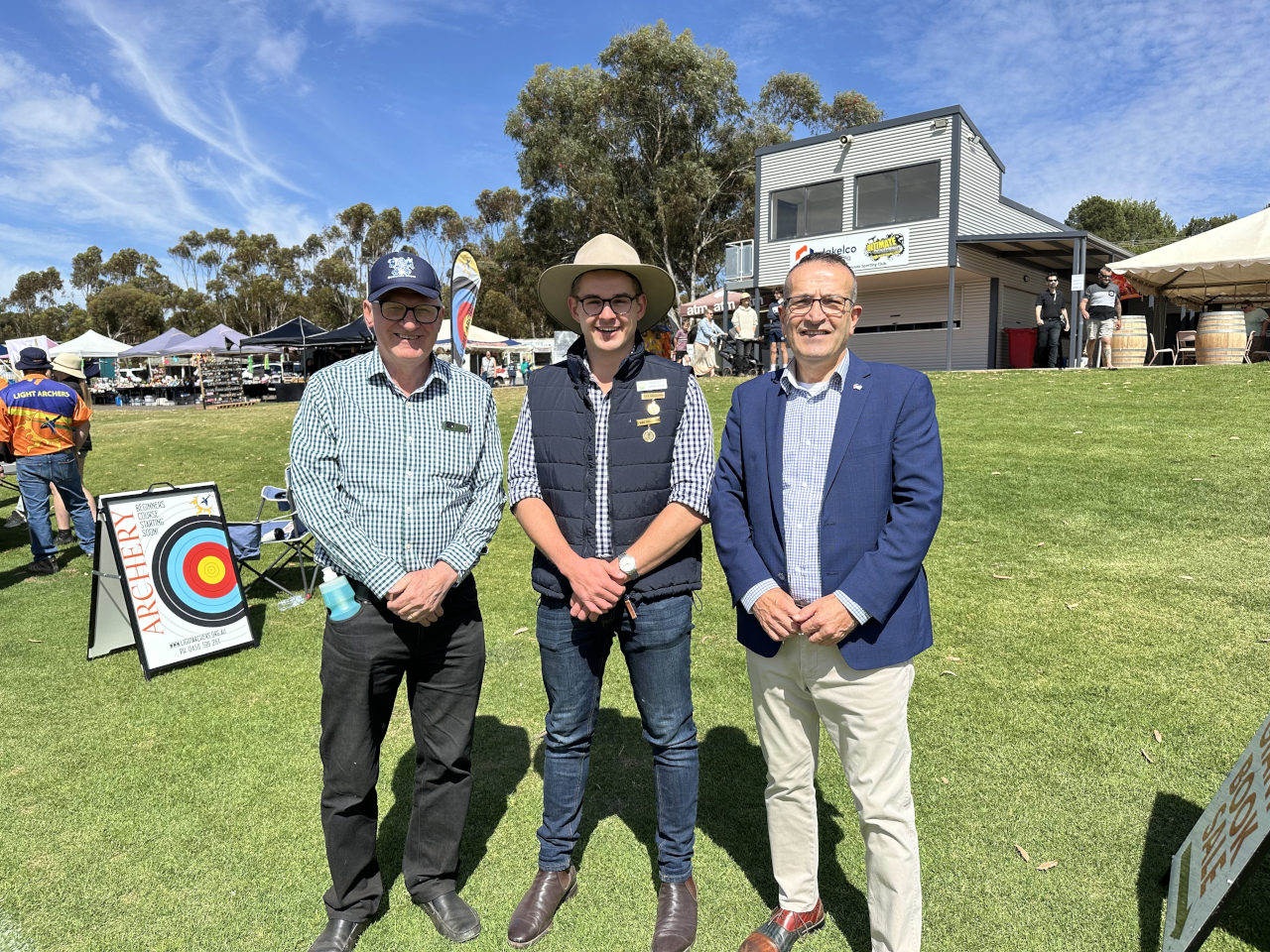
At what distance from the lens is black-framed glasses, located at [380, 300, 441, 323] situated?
251cm

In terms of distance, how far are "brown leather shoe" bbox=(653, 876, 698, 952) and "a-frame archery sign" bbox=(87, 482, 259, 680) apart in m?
3.89

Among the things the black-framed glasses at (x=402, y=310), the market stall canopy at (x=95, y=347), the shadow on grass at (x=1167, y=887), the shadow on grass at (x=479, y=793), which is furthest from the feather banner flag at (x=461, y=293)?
the market stall canopy at (x=95, y=347)

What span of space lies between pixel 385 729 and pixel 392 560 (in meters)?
0.68

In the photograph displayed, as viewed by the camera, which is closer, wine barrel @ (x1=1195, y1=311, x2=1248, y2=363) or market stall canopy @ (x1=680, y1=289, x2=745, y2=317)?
wine barrel @ (x1=1195, y1=311, x2=1248, y2=363)

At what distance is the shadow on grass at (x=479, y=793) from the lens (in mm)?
3043

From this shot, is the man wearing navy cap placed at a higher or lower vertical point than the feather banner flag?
lower

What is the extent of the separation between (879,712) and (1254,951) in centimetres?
148

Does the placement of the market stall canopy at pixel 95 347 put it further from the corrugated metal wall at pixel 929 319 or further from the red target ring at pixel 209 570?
the red target ring at pixel 209 570

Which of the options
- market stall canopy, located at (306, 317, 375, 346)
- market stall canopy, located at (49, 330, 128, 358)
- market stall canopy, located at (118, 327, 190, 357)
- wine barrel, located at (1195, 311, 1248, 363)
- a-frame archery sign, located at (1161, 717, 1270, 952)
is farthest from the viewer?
market stall canopy, located at (49, 330, 128, 358)

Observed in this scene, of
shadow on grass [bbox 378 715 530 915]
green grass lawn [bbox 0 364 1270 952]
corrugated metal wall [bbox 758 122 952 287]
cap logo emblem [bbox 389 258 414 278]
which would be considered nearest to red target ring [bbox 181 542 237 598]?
green grass lawn [bbox 0 364 1270 952]

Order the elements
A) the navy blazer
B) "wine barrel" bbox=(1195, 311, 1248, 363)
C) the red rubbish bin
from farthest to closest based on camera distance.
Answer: the red rubbish bin
"wine barrel" bbox=(1195, 311, 1248, 363)
the navy blazer

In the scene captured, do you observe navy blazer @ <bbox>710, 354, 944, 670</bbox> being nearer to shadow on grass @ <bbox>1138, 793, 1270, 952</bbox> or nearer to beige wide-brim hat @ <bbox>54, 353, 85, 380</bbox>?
shadow on grass @ <bbox>1138, 793, 1270, 952</bbox>

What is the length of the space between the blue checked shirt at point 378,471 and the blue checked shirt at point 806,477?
107 centimetres

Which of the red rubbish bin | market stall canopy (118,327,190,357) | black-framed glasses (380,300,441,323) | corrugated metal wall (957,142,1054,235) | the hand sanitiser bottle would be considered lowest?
the hand sanitiser bottle
